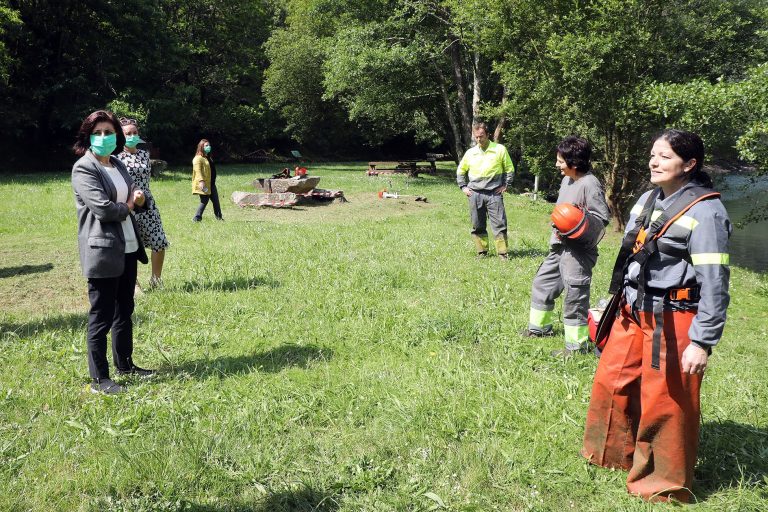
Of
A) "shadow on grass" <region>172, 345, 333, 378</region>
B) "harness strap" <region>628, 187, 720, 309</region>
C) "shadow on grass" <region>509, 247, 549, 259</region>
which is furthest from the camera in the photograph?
"shadow on grass" <region>509, 247, 549, 259</region>

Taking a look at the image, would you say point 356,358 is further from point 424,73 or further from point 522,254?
point 424,73

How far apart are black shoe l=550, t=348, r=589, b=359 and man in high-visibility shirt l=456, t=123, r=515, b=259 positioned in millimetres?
3872

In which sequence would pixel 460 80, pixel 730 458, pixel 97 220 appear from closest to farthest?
pixel 730 458 → pixel 97 220 → pixel 460 80

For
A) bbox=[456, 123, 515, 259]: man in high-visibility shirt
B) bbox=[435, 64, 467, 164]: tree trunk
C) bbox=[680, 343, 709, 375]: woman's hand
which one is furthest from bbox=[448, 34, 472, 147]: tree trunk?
bbox=[680, 343, 709, 375]: woman's hand

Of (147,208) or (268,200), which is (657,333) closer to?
(147,208)

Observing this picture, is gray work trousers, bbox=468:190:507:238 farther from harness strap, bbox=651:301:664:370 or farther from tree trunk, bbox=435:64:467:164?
tree trunk, bbox=435:64:467:164

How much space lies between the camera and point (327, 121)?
4197 cm

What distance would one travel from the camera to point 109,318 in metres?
4.23

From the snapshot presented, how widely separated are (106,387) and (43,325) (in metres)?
2.06

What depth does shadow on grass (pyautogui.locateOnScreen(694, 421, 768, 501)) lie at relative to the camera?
3256mm

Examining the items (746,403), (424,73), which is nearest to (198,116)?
(424,73)

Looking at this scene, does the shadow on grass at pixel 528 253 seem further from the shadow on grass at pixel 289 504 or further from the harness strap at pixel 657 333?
the shadow on grass at pixel 289 504

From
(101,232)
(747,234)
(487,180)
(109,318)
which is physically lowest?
(747,234)

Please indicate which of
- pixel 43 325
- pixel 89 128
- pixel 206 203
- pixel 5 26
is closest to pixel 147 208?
pixel 43 325
